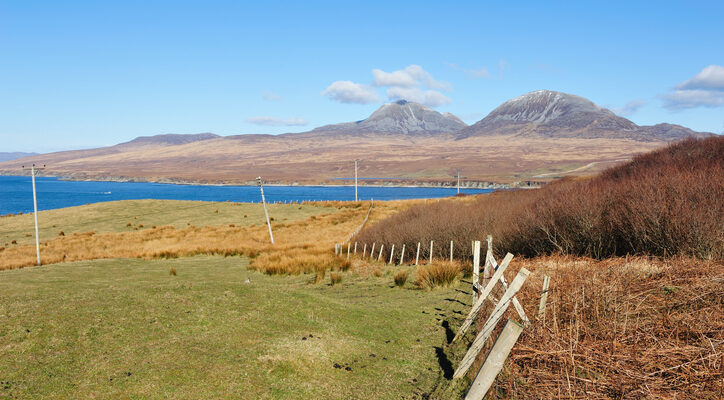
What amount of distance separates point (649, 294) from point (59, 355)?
35.8 ft

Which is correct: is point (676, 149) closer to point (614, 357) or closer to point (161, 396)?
point (614, 357)

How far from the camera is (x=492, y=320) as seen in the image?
7.88 meters

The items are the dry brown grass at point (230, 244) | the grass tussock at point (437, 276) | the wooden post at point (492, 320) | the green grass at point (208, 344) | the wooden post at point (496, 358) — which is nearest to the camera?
the wooden post at point (496, 358)

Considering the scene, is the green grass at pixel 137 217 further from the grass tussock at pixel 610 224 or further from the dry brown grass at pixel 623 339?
the dry brown grass at pixel 623 339

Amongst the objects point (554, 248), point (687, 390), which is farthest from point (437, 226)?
point (687, 390)

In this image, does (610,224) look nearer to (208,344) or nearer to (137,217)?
(208,344)

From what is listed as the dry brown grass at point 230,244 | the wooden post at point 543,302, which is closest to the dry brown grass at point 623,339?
the wooden post at point 543,302

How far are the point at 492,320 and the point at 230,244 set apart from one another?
32.1m

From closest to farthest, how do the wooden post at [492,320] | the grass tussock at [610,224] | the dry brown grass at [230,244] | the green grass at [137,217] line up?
the wooden post at [492,320]
the grass tussock at [610,224]
the dry brown grass at [230,244]
the green grass at [137,217]

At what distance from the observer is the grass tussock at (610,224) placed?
15688 millimetres

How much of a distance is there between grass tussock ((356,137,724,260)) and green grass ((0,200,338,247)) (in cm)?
2994

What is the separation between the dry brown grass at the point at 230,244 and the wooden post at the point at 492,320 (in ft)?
51.2

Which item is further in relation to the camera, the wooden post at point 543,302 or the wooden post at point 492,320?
the wooden post at point 543,302

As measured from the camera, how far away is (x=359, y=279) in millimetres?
21172
